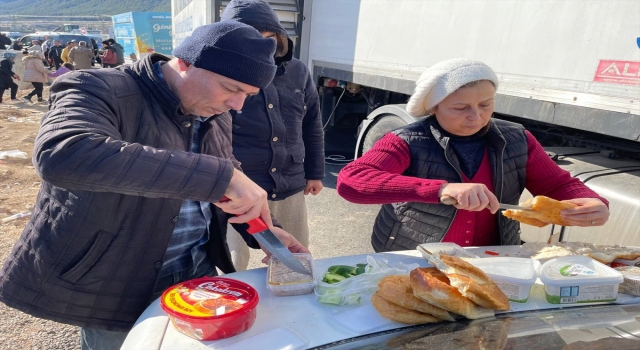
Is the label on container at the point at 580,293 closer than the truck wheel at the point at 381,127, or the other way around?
the label on container at the point at 580,293

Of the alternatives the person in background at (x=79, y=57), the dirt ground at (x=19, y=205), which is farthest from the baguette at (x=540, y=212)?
the person in background at (x=79, y=57)

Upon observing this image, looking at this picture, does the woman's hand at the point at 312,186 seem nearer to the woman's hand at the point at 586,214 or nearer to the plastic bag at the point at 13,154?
the woman's hand at the point at 586,214

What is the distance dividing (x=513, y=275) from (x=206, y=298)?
0.86 meters

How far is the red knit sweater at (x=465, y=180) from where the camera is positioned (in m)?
1.85

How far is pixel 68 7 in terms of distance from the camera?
13612cm

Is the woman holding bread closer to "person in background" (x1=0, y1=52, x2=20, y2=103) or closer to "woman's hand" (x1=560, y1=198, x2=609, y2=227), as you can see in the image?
"woman's hand" (x1=560, y1=198, x2=609, y2=227)

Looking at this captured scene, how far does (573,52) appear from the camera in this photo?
308 cm

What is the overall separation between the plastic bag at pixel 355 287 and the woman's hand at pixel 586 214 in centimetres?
69

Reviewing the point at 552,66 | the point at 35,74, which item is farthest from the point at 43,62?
the point at 552,66

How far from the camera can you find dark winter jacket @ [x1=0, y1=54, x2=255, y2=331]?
120cm

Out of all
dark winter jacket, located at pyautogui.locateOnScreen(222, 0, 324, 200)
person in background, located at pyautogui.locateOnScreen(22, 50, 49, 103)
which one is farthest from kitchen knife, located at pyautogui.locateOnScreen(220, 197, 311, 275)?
person in background, located at pyautogui.locateOnScreen(22, 50, 49, 103)

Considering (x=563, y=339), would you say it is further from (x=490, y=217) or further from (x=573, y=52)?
(x=573, y=52)

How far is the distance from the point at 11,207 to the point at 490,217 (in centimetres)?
514

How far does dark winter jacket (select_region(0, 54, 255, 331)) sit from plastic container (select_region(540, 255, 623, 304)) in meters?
0.97
